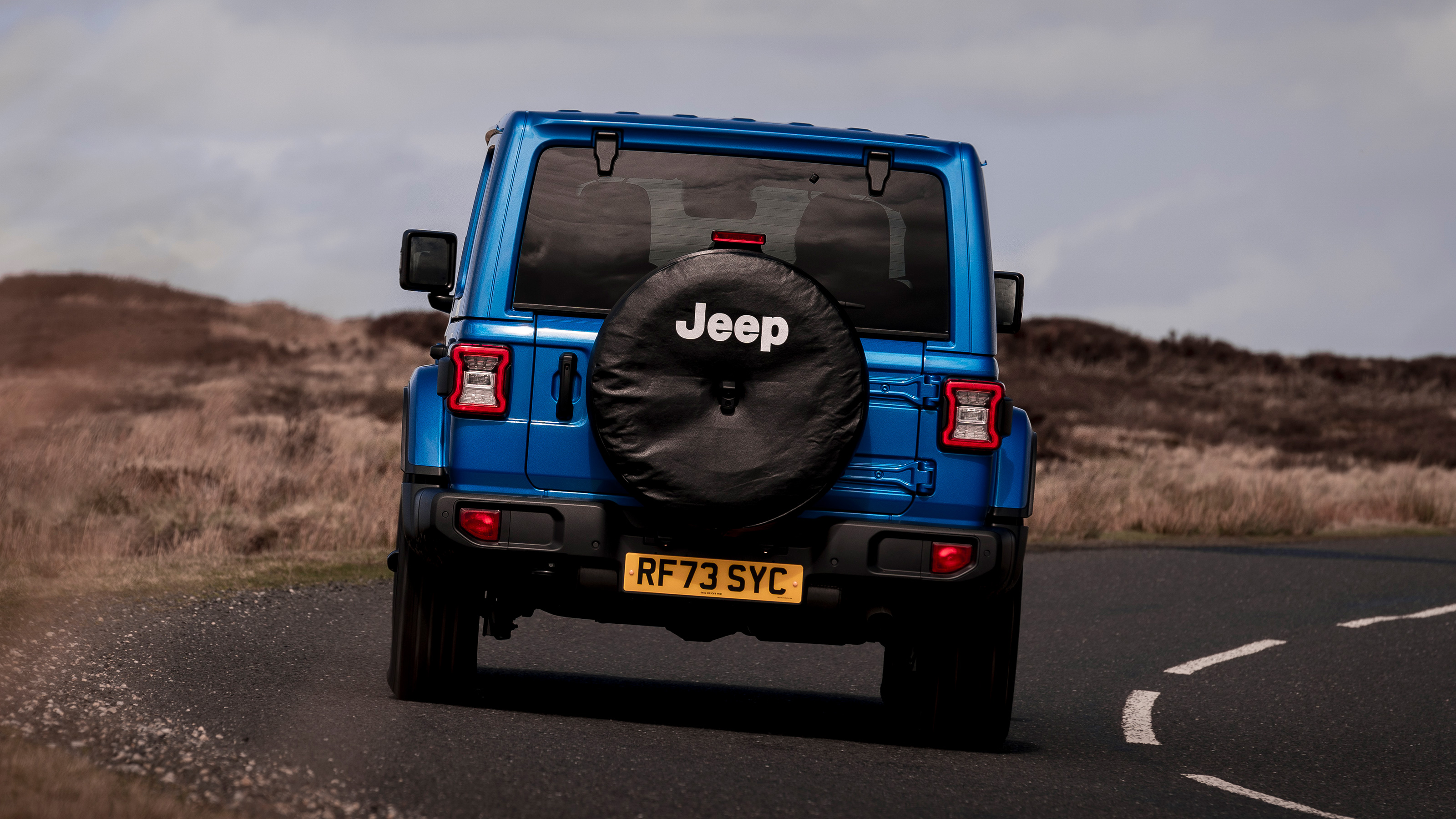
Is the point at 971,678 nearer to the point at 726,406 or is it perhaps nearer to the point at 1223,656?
the point at 726,406

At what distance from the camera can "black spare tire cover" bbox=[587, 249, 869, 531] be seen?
5457mm

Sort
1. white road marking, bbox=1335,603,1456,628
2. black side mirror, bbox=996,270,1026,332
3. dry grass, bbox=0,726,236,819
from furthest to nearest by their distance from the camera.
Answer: white road marking, bbox=1335,603,1456,628 → black side mirror, bbox=996,270,1026,332 → dry grass, bbox=0,726,236,819

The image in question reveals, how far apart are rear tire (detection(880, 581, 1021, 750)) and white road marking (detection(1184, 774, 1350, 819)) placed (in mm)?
763

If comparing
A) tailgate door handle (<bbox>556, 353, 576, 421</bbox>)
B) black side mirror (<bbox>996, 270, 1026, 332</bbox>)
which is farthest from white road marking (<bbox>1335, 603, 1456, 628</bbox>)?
tailgate door handle (<bbox>556, 353, 576, 421</bbox>)

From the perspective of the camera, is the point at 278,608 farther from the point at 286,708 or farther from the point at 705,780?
the point at 705,780

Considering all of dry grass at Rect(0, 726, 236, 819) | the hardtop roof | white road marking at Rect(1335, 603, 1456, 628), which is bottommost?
white road marking at Rect(1335, 603, 1456, 628)

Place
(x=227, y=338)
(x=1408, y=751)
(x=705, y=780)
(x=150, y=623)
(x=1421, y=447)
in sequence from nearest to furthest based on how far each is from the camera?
(x=705, y=780) < (x=1408, y=751) < (x=150, y=623) < (x=1421, y=447) < (x=227, y=338)

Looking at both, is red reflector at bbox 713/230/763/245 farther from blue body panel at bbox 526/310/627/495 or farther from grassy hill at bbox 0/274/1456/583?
grassy hill at bbox 0/274/1456/583

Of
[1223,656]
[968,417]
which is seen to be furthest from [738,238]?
[1223,656]

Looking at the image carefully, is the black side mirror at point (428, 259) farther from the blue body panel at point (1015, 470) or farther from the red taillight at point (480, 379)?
the blue body panel at point (1015, 470)

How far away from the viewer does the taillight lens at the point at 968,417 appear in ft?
19.1

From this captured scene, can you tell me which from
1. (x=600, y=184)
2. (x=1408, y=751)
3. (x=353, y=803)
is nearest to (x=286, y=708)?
(x=353, y=803)

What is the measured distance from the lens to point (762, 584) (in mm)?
5793

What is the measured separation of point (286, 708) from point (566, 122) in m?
2.46
